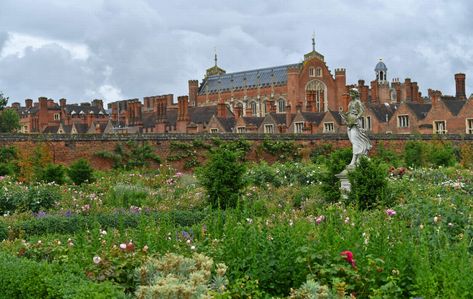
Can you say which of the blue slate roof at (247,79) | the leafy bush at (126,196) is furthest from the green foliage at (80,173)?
the blue slate roof at (247,79)

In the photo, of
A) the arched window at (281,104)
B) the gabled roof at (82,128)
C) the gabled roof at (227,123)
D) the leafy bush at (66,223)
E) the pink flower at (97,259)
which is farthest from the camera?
the arched window at (281,104)

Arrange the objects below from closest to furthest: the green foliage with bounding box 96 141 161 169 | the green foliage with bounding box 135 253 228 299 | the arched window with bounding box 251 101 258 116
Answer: the green foliage with bounding box 135 253 228 299 → the green foliage with bounding box 96 141 161 169 → the arched window with bounding box 251 101 258 116

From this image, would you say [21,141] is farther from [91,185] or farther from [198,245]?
[198,245]

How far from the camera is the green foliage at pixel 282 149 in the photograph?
4081 centimetres

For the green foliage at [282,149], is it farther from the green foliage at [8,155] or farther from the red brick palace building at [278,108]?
the green foliage at [8,155]

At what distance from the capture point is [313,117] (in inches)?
2350

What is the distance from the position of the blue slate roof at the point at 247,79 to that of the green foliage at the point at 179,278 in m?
77.5

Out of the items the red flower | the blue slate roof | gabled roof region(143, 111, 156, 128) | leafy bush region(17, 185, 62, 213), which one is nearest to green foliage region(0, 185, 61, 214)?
leafy bush region(17, 185, 62, 213)

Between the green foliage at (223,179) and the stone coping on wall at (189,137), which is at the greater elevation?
the stone coping on wall at (189,137)

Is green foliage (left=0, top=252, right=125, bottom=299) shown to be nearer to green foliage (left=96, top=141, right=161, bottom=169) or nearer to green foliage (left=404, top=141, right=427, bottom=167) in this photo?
green foliage (left=96, top=141, right=161, bottom=169)

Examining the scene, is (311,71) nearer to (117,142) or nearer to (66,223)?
(117,142)

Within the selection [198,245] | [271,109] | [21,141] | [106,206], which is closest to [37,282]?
[198,245]

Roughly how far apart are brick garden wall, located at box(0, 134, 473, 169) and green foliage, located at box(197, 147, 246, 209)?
16565 mm

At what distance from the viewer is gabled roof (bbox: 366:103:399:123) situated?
5862 centimetres
